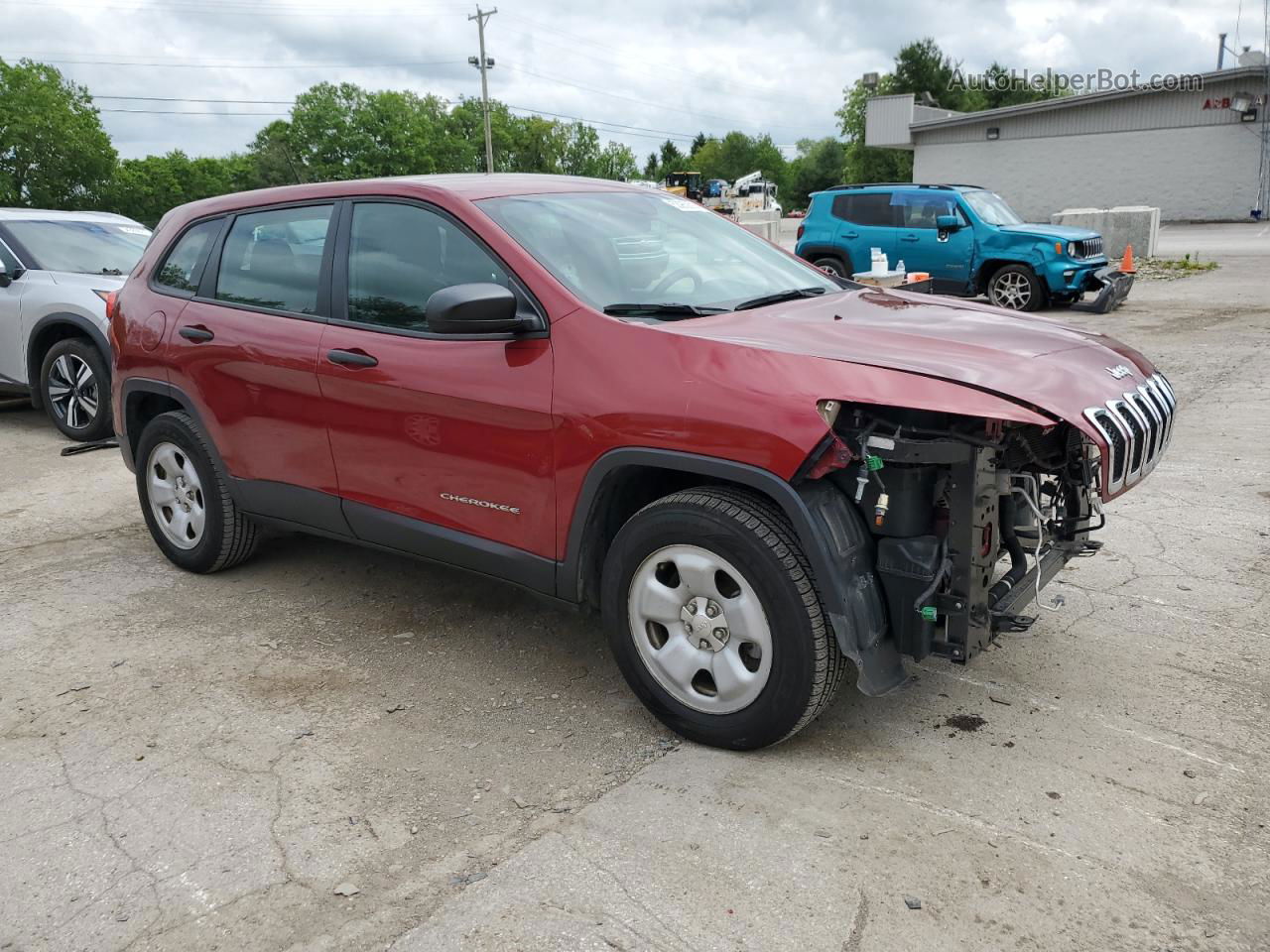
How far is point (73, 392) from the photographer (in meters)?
8.27

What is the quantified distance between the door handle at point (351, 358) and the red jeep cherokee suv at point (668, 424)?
12 mm

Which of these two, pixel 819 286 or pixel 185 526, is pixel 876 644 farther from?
pixel 185 526

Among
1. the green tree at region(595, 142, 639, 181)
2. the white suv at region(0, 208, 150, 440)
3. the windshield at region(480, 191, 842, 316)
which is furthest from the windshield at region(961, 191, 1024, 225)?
the green tree at region(595, 142, 639, 181)

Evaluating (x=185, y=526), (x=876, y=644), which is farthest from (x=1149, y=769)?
(x=185, y=526)

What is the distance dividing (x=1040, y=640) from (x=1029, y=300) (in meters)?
11.7

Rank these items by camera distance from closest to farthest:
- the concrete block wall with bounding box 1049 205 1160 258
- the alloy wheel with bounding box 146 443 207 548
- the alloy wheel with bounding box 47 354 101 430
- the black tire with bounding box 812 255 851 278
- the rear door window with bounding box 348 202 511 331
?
the rear door window with bounding box 348 202 511 331 < the alloy wheel with bounding box 146 443 207 548 < the alloy wheel with bounding box 47 354 101 430 < the black tire with bounding box 812 255 851 278 < the concrete block wall with bounding box 1049 205 1160 258

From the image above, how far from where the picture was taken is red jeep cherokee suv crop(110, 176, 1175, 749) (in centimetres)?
298

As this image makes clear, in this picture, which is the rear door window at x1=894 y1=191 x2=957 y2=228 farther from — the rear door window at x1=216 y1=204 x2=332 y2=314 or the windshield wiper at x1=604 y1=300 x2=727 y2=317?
the windshield wiper at x1=604 y1=300 x2=727 y2=317

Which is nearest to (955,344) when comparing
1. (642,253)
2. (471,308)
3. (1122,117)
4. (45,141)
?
(642,253)

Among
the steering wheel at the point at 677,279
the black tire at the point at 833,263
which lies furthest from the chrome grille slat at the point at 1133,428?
the black tire at the point at 833,263

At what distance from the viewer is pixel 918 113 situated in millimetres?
45625

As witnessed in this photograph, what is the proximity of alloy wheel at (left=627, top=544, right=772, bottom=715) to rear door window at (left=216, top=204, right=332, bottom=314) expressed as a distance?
6.38 ft

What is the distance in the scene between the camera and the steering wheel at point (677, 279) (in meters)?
3.76

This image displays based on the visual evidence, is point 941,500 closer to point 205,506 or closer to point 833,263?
point 205,506
